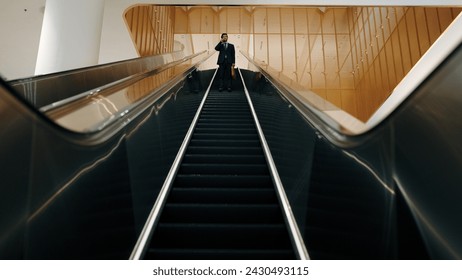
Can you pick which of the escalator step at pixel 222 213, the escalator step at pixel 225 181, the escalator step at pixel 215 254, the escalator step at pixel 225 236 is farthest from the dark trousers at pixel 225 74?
the escalator step at pixel 215 254

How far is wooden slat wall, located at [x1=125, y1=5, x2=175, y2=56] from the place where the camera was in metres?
9.87

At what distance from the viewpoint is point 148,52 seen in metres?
11.0

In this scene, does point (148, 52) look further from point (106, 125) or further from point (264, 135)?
point (106, 125)

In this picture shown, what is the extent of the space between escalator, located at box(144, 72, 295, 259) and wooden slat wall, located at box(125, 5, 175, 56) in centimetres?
620

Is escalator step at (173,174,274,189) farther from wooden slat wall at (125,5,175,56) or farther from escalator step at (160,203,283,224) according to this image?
wooden slat wall at (125,5,175,56)

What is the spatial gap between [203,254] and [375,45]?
11.0 m

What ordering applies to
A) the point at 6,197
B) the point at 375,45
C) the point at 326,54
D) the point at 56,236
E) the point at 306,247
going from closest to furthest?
1. the point at 6,197
2. the point at 56,236
3. the point at 306,247
4. the point at 375,45
5. the point at 326,54

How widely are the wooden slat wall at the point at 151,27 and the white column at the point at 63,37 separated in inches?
116

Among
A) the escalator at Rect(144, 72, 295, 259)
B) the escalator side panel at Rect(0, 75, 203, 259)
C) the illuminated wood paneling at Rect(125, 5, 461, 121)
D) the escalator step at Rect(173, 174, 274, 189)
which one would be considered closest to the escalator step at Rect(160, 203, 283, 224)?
the escalator at Rect(144, 72, 295, 259)

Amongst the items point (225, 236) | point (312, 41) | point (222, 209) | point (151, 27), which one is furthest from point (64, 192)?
point (312, 41)

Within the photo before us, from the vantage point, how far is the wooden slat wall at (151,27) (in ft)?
32.4

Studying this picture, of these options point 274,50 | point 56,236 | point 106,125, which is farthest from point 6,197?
point 274,50

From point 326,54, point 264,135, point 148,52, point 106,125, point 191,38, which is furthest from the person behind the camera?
point 191,38

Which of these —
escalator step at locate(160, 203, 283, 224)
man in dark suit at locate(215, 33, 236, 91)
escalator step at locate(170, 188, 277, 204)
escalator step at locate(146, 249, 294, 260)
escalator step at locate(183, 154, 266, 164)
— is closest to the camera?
escalator step at locate(146, 249, 294, 260)
